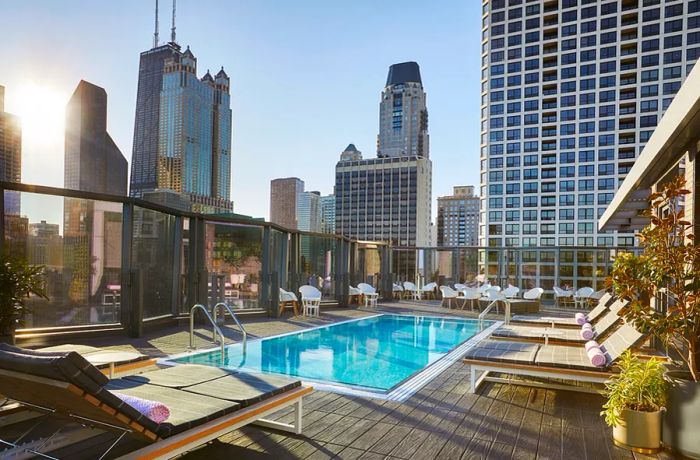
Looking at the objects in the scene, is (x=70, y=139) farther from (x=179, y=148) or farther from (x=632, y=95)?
(x=632, y=95)

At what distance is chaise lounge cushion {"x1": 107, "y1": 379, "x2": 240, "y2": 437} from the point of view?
2676mm

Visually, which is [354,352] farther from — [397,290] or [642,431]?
[397,290]

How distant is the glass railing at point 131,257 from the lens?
22.1ft

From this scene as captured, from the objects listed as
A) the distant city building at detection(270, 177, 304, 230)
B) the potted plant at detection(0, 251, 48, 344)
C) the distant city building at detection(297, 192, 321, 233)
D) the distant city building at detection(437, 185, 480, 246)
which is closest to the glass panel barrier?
the potted plant at detection(0, 251, 48, 344)

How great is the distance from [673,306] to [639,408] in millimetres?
760

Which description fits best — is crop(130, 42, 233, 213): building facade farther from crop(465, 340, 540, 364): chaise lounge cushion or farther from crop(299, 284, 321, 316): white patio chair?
crop(465, 340, 540, 364): chaise lounge cushion

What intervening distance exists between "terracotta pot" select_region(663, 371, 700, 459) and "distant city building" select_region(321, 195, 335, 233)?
334 feet

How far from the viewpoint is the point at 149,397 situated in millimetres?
3084

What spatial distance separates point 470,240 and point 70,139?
125027mm

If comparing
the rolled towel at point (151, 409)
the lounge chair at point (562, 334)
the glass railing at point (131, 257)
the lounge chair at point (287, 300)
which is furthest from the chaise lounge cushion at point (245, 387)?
the lounge chair at point (287, 300)

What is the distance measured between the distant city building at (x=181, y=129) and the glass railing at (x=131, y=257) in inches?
1942

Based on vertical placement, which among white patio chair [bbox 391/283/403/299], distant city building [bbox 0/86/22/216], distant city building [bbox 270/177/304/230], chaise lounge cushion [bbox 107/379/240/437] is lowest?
white patio chair [bbox 391/283/403/299]

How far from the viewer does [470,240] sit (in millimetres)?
139375

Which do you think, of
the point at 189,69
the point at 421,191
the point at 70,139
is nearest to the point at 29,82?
the point at 70,139
